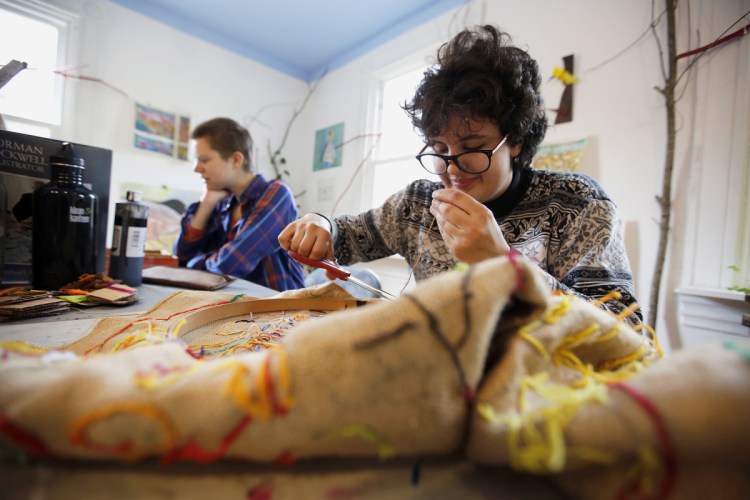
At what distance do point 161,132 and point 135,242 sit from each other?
7.95 feet

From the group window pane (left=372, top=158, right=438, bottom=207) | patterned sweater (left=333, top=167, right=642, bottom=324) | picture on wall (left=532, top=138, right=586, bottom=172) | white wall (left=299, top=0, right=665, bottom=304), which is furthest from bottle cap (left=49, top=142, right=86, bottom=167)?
window pane (left=372, top=158, right=438, bottom=207)

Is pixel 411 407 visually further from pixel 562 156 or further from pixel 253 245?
pixel 562 156

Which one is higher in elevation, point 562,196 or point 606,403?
point 562,196

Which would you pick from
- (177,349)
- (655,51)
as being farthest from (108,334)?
(655,51)

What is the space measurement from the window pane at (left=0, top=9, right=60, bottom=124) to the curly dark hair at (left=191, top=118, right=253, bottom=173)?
4.77ft

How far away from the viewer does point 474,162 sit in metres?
0.84

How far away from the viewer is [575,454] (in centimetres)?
21

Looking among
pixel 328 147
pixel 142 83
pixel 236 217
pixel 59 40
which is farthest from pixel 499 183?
pixel 59 40

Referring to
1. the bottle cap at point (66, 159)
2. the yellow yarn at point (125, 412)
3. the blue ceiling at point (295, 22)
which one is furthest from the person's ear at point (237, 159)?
the yellow yarn at point (125, 412)

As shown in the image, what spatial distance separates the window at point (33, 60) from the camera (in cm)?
226

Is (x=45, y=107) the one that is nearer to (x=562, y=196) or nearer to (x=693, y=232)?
(x=562, y=196)

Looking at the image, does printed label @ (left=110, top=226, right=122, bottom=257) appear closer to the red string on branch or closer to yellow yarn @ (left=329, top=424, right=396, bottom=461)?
yellow yarn @ (left=329, top=424, right=396, bottom=461)

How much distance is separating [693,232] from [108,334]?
189 cm

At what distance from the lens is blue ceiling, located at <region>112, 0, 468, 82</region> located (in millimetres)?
2602
